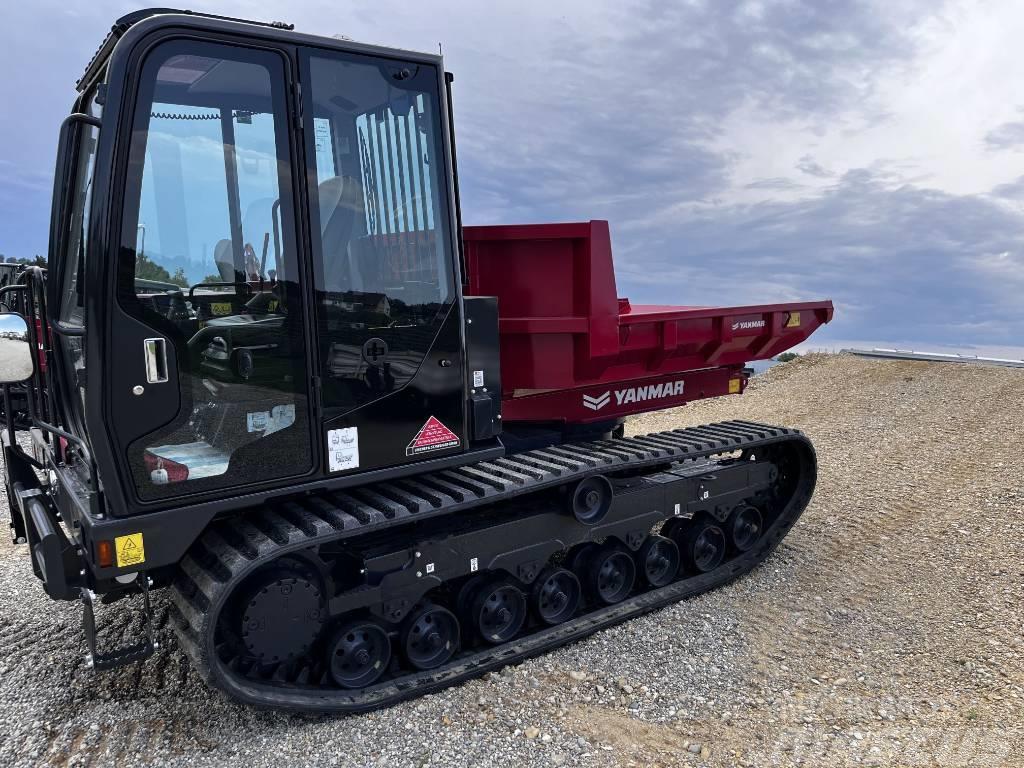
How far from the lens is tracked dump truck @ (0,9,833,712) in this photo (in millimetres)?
3340

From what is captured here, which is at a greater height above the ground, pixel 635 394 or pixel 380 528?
pixel 635 394

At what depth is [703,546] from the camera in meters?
5.81

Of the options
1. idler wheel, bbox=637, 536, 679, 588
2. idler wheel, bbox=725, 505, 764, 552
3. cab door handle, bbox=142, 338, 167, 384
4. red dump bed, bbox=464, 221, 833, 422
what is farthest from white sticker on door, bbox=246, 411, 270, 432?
idler wheel, bbox=725, 505, 764, 552

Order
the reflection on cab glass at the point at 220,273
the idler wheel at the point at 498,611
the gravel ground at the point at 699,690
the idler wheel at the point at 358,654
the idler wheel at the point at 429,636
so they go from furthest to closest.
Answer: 1. the idler wheel at the point at 498,611
2. the idler wheel at the point at 429,636
3. the idler wheel at the point at 358,654
4. the gravel ground at the point at 699,690
5. the reflection on cab glass at the point at 220,273

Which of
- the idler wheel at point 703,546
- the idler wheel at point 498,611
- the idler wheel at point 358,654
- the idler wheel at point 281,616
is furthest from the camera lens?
the idler wheel at point 703,546

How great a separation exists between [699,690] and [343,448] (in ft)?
7.86

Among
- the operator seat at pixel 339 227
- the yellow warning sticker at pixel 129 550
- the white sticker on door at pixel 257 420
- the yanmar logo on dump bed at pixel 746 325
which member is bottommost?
the yellow warning sticker at pixel 129 550

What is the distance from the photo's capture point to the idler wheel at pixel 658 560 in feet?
17.7

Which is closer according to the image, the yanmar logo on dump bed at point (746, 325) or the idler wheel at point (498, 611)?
the idler wheel at point (498, 611)

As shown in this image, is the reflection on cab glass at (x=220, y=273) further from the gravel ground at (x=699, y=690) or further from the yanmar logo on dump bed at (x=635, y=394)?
the yanmar logo on dump bed at (x=635, y=394)

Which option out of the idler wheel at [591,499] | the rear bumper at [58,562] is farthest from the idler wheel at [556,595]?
the rear bumper at [58,562]

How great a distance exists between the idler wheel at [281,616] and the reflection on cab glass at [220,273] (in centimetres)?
54

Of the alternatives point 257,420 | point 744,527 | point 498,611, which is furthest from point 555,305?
point 744,527

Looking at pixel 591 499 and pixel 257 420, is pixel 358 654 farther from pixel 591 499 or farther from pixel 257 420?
pixel 591 499
